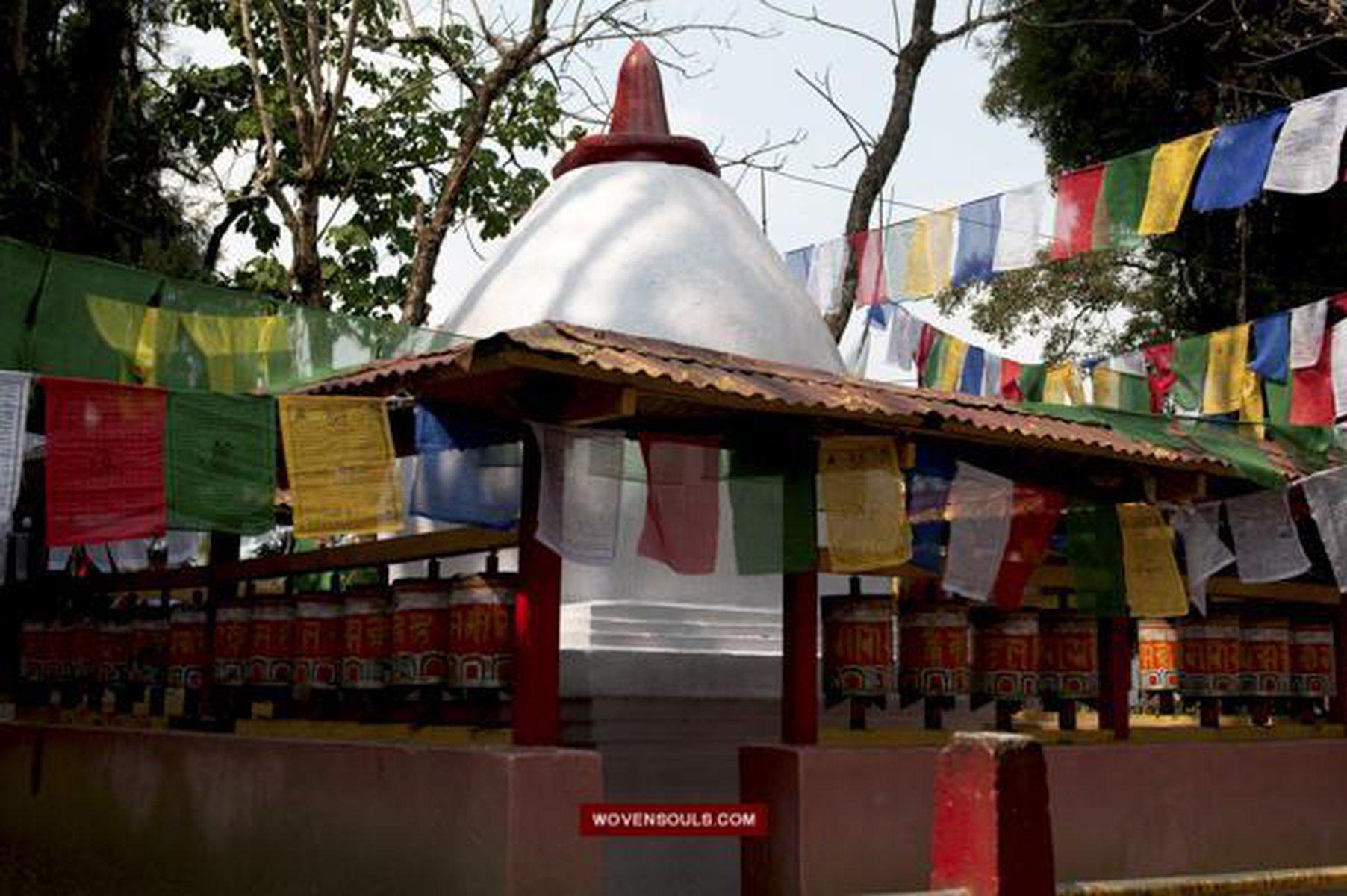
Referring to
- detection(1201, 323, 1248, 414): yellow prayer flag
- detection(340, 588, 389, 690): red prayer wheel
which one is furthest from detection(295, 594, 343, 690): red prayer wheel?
detection(1201, 323, 1248, 414): yellow prayer flag

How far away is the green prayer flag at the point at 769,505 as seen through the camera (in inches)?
308

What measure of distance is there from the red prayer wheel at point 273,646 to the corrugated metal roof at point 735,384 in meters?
1.47

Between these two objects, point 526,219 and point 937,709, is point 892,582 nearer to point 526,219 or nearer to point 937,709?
point 937,709

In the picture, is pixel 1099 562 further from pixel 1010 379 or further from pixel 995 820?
pixel 1010 379

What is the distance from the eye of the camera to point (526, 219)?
461 inches

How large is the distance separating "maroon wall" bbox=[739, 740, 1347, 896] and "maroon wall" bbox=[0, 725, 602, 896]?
1.14 m

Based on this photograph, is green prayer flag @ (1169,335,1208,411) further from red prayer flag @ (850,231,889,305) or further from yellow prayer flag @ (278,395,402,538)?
yellow prayer flag @ (278,395,402,538)

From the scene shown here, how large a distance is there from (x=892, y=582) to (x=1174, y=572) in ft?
5.73

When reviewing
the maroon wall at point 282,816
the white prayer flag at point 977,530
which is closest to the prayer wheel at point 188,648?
the maroon wall at point 282,816

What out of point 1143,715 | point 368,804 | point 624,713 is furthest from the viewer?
point 1143,715

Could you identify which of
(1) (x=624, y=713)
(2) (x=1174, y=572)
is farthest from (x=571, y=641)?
(2) (x=1174, y=572)

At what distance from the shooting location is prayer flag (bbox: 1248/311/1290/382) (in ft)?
48.0

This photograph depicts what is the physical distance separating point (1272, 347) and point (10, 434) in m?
11.5

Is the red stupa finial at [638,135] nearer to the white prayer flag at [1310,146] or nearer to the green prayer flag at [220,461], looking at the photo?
the white prayer flag at [1310,146]
